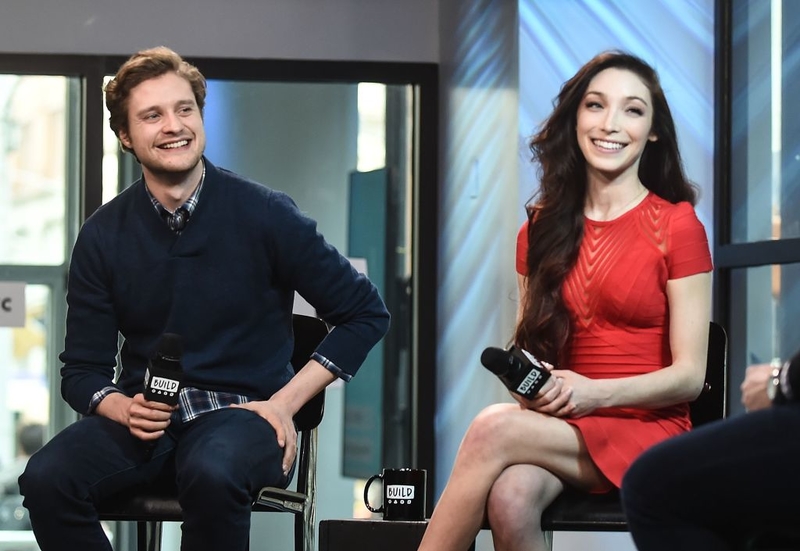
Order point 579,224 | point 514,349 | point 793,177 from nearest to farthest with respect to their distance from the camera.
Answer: point 514,349 → point 579,224 → point 793,177

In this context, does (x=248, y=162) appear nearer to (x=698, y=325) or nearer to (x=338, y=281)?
(x=338, y=281)

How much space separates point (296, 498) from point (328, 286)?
448 millimetres

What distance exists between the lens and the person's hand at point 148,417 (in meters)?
2.30

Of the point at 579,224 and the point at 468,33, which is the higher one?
the point at 468,33

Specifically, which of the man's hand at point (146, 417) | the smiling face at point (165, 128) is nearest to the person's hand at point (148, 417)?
the man's hand at point (146, 417)

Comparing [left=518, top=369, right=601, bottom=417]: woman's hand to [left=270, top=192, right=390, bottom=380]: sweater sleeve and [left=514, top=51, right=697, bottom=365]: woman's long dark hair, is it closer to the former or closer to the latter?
[left=514, top=51, right=697, bottom=365]: woman's long dark hair

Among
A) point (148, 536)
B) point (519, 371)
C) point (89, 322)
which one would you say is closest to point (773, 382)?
point (519, 371)

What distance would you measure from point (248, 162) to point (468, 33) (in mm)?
1120

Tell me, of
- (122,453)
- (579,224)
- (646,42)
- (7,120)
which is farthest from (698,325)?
(7,120)

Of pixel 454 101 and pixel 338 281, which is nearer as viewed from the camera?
pixel 338 281

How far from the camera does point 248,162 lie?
494 centimetres

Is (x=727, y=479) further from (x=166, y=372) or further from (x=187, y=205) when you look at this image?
(x=187, y=205)

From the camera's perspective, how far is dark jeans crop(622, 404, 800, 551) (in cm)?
165

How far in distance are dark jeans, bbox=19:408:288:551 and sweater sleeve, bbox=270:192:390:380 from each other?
256 mm
